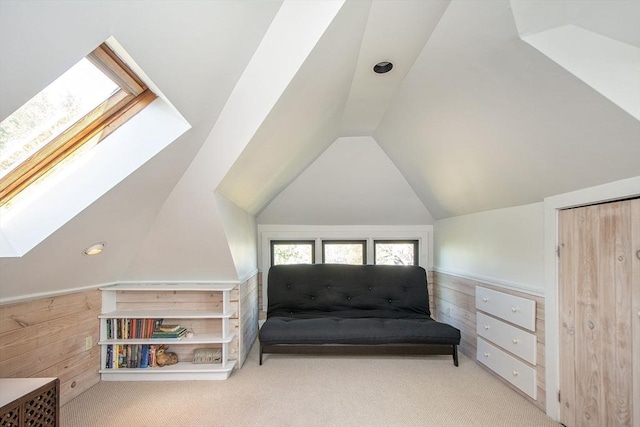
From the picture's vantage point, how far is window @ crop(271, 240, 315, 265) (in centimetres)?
450

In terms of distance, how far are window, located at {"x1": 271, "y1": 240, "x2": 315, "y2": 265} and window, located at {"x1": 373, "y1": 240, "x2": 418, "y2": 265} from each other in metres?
0.95

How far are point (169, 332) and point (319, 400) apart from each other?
1473 mm

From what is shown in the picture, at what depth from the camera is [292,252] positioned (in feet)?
14.8

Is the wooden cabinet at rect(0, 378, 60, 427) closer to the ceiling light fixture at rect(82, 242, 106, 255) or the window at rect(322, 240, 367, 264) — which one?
the ceiling light fixture at rect(82, 242, 106, 255)

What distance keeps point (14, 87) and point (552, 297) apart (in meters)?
3.01

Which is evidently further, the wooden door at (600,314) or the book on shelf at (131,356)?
the book on shelf at (131,356)

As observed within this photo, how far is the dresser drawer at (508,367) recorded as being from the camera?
A: 7.84ft

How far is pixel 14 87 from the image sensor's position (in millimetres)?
1047

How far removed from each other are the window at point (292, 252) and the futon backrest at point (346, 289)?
415 mm

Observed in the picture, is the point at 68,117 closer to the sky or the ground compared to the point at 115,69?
closer to the ground

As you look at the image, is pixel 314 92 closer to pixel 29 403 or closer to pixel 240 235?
pixel 240 235

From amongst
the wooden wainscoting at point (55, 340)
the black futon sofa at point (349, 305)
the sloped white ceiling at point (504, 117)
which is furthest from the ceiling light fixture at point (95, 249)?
the sloped white ceiling at point (504, 117)

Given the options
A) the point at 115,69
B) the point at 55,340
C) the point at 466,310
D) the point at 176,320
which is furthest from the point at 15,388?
the point at 466,310

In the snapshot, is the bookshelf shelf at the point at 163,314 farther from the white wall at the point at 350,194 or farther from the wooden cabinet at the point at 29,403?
the white wall at the point at 350,194
